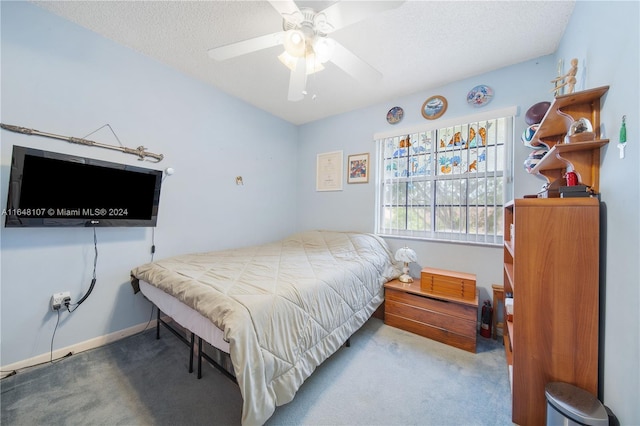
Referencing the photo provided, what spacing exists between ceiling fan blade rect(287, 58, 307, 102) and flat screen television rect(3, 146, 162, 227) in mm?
1467

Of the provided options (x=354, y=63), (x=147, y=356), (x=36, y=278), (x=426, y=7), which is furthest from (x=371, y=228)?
(x=36, y=278)

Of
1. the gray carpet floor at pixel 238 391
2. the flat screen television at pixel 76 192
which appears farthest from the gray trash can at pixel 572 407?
the flat screen television at pixel 76 192

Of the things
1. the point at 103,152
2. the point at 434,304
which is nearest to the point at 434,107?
the point at 434,304

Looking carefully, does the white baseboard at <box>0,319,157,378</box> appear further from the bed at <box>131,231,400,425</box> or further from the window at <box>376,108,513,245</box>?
the window at <box>376,108,513,245</box>

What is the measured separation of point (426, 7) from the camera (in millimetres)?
1595

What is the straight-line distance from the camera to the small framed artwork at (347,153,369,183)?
3127 mm

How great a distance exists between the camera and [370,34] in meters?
1.84

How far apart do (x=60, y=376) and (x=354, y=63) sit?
2.94m

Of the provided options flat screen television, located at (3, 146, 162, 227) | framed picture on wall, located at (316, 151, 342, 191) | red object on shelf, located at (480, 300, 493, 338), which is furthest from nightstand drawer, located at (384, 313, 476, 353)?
flat screen television, located at (3, 146, 162, 227)

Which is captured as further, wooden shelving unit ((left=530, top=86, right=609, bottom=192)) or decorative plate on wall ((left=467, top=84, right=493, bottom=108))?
decorative plate on wall ((left=467, top=84, right=493, bottom=108))

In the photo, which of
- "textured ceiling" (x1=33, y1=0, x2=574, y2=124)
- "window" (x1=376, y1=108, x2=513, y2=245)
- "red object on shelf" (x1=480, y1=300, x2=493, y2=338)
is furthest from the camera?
"window" (x1=376, y1=108, x2=513, y2=245)

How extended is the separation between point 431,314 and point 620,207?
1.56 meters

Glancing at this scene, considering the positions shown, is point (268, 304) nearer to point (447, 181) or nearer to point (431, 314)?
point (431, 314)

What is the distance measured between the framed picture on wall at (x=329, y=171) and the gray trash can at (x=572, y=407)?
2694mm
